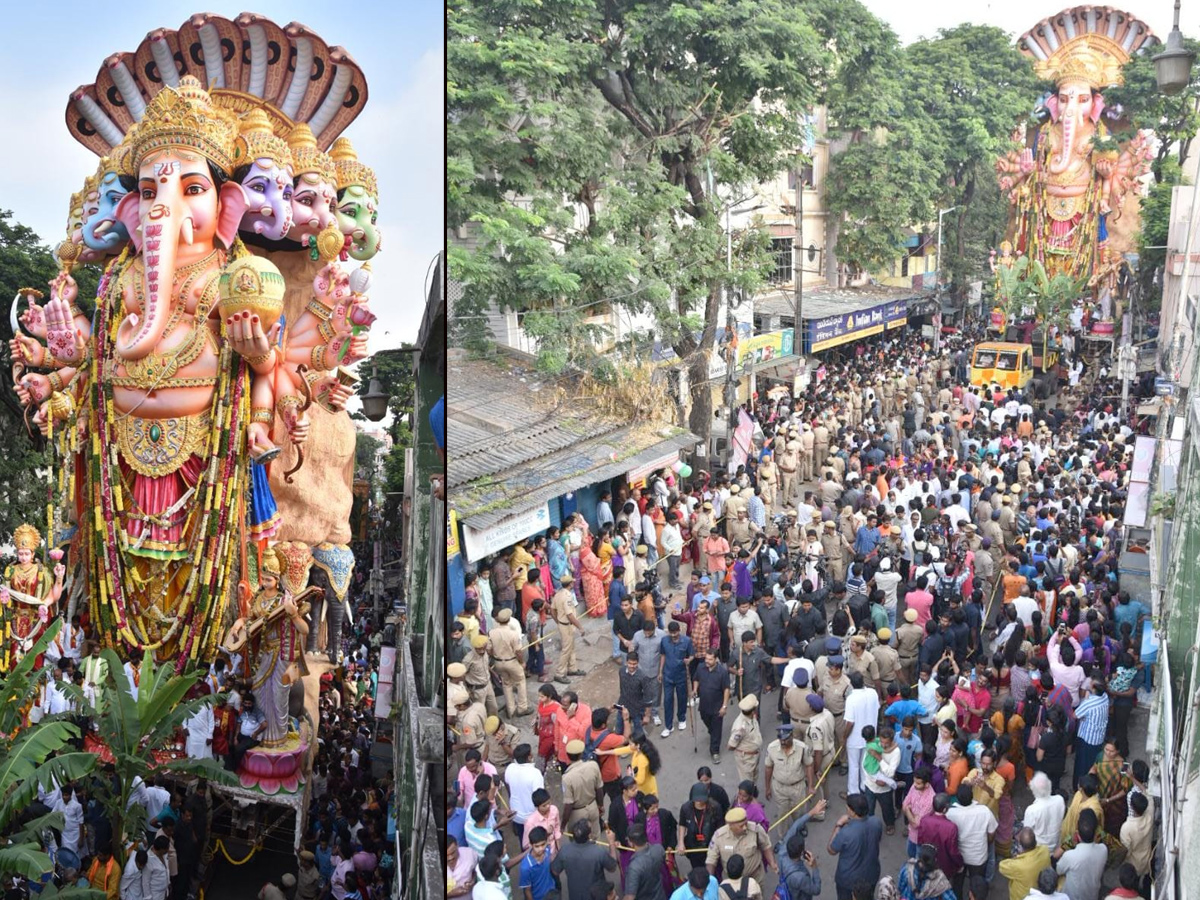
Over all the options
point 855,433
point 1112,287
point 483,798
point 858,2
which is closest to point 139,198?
point 483,798

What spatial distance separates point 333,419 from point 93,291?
5.98 ft

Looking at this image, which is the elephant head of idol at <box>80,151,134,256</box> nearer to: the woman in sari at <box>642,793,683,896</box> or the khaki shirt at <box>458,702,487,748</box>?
the khaki shirt at <box>458,702,487,748</box>

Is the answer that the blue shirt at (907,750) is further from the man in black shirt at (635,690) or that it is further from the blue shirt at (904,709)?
the man in black shirt at (635,690)

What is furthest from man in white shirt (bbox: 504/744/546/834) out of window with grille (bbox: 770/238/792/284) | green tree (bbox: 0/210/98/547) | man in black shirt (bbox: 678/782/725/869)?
window with grille (bbox: 770/238/792/284)

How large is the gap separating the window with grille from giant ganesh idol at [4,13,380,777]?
445 centimetres

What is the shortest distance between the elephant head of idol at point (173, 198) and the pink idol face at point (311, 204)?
0.34 meters

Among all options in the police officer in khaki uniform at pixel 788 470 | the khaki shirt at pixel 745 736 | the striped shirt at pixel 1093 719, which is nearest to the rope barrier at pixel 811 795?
the khaki shirt at pixel 745 736

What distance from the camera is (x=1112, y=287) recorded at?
33.0ft

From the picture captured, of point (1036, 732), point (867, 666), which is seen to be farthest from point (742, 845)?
point (1036, 732)

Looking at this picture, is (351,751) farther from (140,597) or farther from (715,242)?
(715,242)

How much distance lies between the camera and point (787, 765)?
680 cm

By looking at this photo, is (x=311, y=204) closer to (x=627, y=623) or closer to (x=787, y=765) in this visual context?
(x=627, y=623)

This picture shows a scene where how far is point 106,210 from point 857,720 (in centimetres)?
580

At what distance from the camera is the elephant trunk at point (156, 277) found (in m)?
7.67
